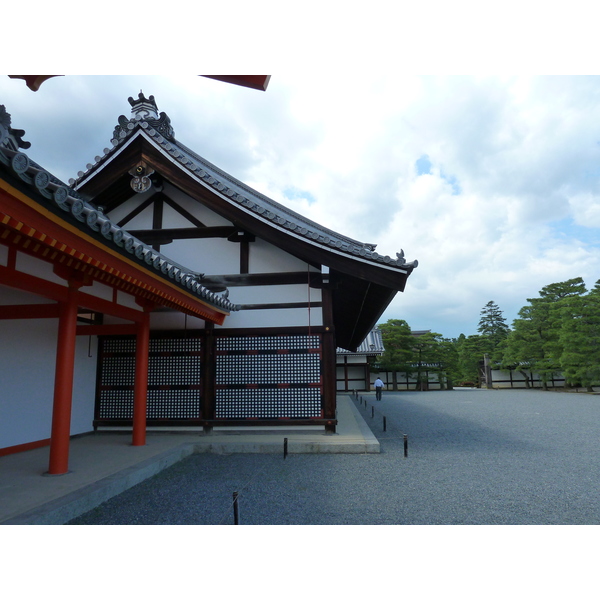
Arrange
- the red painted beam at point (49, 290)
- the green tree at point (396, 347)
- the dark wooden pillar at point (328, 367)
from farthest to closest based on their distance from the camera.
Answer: the green tree at point (396, 347), the dark wooden pillar at point (328, 367), the red painted beam at point (49, 290)

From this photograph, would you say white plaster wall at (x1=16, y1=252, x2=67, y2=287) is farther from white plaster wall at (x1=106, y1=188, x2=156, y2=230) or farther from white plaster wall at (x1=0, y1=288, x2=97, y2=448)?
white plaster wall at (x1=106, y1=188, x2=156, y2=230)

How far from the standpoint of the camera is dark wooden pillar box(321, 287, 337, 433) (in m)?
7.77

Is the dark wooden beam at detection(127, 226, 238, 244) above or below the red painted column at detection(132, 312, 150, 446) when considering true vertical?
above

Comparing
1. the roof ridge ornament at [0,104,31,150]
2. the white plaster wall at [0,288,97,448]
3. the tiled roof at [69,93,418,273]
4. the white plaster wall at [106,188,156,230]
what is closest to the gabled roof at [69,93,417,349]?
the tiled roof at [69,93,418,273]

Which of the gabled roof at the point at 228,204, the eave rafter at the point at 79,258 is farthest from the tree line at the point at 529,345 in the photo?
the eave rafter at the point at 79,258

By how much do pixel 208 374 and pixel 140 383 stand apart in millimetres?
1479

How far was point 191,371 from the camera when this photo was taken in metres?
8.20

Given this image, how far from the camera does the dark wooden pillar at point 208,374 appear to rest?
8.00 metres

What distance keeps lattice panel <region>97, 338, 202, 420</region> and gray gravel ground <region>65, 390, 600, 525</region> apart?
1405 mm

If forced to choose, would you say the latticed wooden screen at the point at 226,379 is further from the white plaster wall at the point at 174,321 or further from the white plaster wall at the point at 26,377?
the white plaster wall at the point at 26,377

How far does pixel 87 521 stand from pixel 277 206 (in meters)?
10.8

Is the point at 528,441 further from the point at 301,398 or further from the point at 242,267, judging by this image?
the point at 242,267

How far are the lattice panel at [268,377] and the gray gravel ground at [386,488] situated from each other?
1060mm
